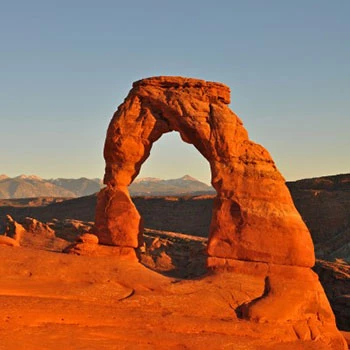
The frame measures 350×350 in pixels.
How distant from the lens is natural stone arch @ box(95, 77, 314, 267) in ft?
47.0

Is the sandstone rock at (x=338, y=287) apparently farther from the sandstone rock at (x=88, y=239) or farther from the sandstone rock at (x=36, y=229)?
the sandstone rock at (x=36, y=229)

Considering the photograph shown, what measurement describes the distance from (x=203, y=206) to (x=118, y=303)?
47.3 metres

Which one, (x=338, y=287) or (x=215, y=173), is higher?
(x=215, y=173)

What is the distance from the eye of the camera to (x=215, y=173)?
1501 centimetres

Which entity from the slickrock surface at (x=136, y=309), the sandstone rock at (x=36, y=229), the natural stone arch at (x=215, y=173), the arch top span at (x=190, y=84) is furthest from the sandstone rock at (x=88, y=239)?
the sandstone rock at (x=36, y=229)

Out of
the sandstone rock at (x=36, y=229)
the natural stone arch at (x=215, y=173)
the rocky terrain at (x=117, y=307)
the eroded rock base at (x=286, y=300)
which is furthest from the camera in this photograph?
the sandstone rock at (x=36, y=229)

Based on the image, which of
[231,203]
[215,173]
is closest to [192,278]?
[231,203]

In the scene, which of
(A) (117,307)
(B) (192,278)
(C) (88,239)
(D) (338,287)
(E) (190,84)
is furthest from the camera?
(D) (338,287)

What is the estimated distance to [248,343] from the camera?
11422mm

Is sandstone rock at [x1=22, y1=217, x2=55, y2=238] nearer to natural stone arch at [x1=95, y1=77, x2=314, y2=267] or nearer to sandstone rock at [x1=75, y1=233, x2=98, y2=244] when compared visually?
natural stone arch at [x1=95, y1=77, x2=314, y2=267]

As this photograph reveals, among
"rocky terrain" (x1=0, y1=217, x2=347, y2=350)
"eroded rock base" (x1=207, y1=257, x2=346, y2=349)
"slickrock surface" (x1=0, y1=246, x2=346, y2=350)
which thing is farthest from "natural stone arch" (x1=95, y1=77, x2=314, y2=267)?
"rocky terrain" (x1=0, y1=217, x2=347, y2=350)

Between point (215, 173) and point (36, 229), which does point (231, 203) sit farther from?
point (36, 229)

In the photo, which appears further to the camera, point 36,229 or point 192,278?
point 36,229

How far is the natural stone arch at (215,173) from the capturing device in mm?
14320
